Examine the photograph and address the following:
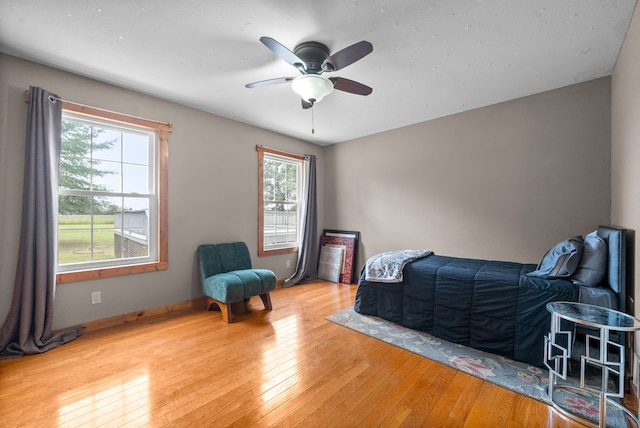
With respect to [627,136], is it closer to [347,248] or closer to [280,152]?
[347,248]

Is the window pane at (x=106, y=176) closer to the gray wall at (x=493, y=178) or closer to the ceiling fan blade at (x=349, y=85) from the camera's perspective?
the ceiling fan blade at (x=349, y=85)

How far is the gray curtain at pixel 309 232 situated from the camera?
472 centimetres

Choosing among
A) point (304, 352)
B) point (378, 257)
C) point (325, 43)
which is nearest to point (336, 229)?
point (378, 257)

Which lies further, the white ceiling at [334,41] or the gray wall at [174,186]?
the gray wall at [174,186]

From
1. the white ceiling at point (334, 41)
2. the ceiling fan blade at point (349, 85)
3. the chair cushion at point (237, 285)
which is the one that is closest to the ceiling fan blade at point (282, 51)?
the white ceiling at point (334, 41)

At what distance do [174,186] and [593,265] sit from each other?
4050mm

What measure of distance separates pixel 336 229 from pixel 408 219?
142cm

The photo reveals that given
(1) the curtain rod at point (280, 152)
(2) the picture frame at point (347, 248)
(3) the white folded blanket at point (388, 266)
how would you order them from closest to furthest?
(3) the white folded blanket at point (388, 266) → (1) the curtain rod at point (280, 152) → (2) the picture frame at point (347, 248)

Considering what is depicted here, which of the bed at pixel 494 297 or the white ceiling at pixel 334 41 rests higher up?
the white ceiling at pixel 334 41

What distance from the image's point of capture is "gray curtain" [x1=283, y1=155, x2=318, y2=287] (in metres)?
4.72

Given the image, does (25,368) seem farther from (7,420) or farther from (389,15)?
(389,15)

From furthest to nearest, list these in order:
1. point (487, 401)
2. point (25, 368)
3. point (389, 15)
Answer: point (25, 368) → point (389, 15) → point (487, 401)

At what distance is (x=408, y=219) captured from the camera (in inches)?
163

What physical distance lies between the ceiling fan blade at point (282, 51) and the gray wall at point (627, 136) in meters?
2.21
